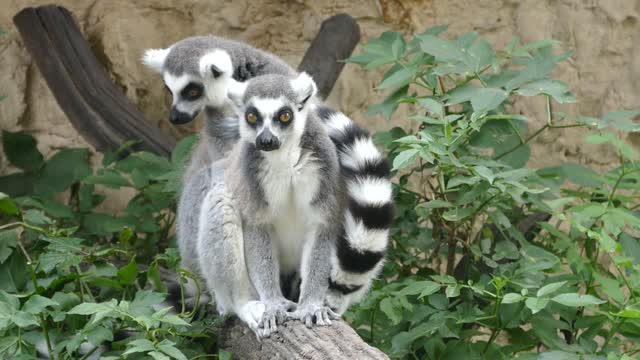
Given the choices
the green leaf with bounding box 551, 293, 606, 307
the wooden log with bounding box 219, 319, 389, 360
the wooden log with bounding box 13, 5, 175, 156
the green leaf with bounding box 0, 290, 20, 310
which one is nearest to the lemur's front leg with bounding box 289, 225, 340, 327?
the wooden log with bounding box 219, 319, 389, 360

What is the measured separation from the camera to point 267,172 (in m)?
3.94

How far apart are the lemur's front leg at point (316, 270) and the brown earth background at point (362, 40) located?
9.10ft

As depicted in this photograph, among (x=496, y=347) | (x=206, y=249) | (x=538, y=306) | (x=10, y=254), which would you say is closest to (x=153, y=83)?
(x=10, y=254)

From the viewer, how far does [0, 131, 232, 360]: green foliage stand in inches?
155

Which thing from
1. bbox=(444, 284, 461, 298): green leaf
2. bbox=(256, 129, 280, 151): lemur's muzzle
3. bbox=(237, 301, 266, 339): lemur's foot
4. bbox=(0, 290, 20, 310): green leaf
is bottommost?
bbox=(444, 284, 461, 298): green leaf

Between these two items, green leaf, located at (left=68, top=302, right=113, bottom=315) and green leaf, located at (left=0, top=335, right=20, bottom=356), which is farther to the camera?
green leaf, located at (left=0, top=335, right=20, bottom=356)

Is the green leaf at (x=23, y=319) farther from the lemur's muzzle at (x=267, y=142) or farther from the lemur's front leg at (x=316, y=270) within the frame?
the lemur's muzzle at (x=267, y=142)

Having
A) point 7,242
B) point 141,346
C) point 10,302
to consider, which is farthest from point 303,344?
point 7,242

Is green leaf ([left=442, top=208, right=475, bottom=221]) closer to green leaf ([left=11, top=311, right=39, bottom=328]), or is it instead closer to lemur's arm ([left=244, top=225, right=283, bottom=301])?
lemur's arm ([left=244, top=225, right=283, bottom=301])

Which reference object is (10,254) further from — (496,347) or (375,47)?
(496,347)

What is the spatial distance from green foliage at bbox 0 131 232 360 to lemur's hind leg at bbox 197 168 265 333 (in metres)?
0.22

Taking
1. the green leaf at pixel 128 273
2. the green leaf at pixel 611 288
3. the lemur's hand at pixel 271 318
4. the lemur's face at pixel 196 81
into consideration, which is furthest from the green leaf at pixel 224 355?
the green leaf at pixel 611 288

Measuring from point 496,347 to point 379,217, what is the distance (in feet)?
3.69

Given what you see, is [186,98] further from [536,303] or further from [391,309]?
[536,303]
